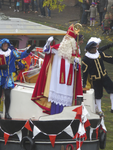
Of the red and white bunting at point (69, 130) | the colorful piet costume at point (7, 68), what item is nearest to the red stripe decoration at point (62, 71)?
the colorful piet costume at point (7, 68)

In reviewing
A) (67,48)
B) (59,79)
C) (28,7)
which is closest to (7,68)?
(59,79)

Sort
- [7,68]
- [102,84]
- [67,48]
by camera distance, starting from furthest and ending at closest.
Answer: [102,84]
[7,68]
[67,48]

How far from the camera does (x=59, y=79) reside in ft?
19.2

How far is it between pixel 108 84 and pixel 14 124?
1964 mm

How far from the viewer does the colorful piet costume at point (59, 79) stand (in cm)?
577

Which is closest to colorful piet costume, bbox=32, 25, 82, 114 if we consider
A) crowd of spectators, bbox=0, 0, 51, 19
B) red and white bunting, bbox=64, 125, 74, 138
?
red and white bunting, bbox=64, 125, 74, 138

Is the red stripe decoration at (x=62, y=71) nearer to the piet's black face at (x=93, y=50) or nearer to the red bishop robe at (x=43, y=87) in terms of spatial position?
the red bishop robe at (x=43, y=87)

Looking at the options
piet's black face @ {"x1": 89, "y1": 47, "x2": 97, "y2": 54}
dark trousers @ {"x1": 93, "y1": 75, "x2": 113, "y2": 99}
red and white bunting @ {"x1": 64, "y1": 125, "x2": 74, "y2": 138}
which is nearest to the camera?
red and white bunting @ {"x1": 64, "y1": 125, "x2": 74, "y2": 138}

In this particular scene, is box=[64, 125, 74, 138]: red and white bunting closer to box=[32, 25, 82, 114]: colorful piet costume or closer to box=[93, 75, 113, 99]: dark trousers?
box=[32, 25, 82, 114]: colorful piet costume

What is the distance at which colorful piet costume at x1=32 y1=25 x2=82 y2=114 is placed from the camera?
5.77 metres

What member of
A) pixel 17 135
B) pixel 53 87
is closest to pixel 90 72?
pixel 53 87

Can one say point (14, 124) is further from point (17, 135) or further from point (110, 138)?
point (110, 138)

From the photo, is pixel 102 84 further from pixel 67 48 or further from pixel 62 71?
pixel 67 48

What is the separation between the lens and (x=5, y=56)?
621cm
